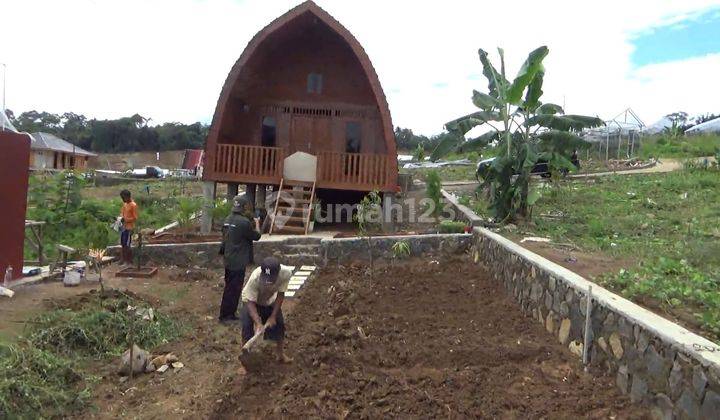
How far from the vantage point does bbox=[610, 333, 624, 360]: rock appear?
4582 millimetres

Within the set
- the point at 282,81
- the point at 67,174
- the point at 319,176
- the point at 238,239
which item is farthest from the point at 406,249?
the point at 67,174

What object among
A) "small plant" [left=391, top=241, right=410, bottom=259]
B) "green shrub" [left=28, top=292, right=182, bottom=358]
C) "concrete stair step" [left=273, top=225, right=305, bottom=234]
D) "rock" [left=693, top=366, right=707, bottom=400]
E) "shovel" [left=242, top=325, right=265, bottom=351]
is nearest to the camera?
"rock" [left=693, top=366, right=707, bottom=400]

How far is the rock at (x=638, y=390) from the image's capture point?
4.20 meters

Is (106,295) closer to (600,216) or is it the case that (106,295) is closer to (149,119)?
(600,216)

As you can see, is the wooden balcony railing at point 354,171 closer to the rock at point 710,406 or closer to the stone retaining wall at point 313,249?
the stone retaining wall at point 313,249

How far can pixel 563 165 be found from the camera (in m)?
11.7

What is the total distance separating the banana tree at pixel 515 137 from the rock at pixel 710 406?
26.5 feet

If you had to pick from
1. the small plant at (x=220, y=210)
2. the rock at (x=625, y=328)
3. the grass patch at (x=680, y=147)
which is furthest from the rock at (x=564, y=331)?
the grass patch at (x=680, y=147)

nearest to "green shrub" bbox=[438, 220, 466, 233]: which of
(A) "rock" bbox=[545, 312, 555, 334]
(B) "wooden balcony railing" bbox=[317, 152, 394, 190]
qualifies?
(B) "wooden balcony railing" bbox=[317, 152, 394, 190]

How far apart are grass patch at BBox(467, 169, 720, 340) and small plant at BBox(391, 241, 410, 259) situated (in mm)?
2244

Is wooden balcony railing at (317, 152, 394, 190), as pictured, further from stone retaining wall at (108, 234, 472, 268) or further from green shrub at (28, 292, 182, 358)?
green shrub at (28, 292, 182, 358)

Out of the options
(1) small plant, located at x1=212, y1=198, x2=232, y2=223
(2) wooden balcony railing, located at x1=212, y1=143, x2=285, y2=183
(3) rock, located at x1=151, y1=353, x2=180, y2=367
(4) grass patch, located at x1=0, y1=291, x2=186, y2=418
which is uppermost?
(2) wooden balcony railing, located at x1=212, y1=143, x2=285, y2=183

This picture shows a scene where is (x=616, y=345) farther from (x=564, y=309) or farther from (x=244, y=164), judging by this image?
(x=244, y=164)

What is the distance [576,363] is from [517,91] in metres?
7.16
